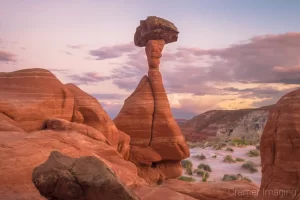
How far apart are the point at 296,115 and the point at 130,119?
13.3 metres

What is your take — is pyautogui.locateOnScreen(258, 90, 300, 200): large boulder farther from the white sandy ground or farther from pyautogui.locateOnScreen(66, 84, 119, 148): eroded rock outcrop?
the white sandy ground

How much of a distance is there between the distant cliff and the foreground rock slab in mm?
56295

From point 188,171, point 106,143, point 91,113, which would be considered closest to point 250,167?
point 188,171

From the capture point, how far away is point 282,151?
8359 mm

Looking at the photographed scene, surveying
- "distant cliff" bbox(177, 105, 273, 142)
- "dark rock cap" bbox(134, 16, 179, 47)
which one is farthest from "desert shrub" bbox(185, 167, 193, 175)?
"distant cliff" bbox(177, 105, 273, 142)

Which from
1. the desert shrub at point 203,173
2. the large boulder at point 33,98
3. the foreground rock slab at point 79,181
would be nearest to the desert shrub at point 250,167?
the desert shrub at point 203,173

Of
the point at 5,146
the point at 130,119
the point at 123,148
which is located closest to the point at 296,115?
the point at 5,146

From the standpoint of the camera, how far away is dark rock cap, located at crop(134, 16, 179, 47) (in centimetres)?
2078

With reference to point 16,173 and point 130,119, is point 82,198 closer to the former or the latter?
point 16,173

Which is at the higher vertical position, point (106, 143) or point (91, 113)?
point (91, 113)

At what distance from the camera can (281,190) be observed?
823cm

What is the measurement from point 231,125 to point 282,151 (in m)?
67.2

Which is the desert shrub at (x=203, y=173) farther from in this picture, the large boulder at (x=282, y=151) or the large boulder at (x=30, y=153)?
→ the large boulder at (x=282, y=151)

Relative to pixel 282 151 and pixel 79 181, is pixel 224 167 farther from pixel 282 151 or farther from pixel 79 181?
pixel 79 181
